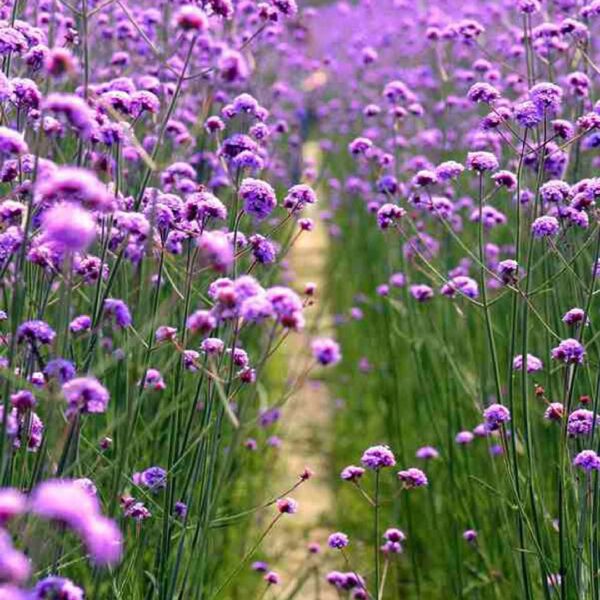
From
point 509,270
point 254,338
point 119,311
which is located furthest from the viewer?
point 254,338

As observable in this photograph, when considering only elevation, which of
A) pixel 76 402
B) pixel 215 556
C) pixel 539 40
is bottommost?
pixel 215 556

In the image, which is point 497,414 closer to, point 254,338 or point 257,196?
point 257,196

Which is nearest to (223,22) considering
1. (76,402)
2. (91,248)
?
(91,248)

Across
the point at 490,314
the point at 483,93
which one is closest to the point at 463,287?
the point at 483,93

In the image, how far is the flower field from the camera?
1.59 metres

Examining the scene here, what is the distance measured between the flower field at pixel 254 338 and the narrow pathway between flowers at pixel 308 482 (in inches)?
0.8

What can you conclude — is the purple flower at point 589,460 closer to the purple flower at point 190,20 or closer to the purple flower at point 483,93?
the purple flower at point 483,93

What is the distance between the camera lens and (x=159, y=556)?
2.01m

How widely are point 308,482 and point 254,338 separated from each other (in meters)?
0.72

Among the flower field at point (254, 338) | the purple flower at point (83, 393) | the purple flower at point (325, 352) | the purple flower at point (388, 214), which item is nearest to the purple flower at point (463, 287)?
the flower field at point (254, 338)

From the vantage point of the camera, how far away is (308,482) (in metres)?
4.48

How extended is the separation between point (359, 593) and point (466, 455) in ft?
2.41

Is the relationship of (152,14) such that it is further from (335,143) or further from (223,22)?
(335,143)

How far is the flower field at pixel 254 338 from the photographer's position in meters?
1.59
